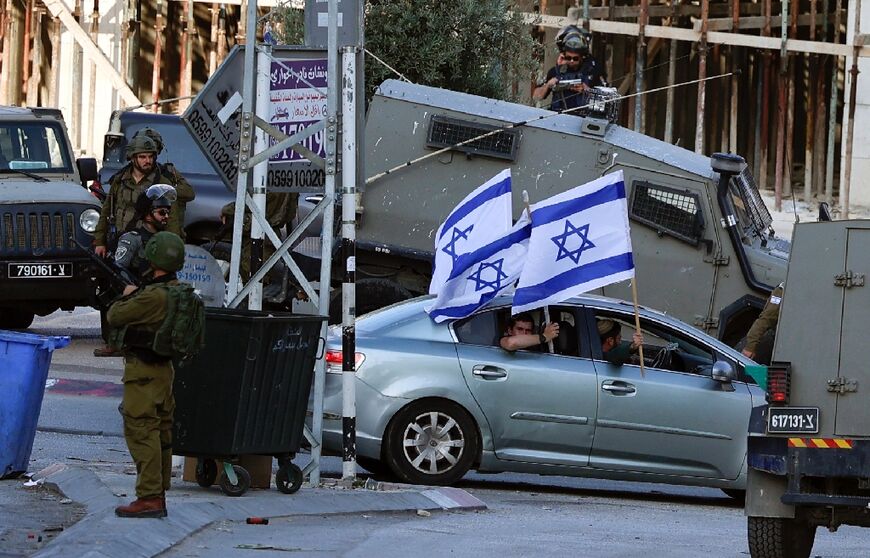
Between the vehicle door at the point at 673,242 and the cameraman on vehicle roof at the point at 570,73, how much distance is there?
5.70 feet

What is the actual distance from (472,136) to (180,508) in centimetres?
722

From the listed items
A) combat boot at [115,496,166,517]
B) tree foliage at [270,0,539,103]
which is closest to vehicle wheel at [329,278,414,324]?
tree foliage at [270,0,539,103]

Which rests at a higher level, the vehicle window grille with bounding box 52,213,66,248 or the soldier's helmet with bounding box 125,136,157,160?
the soldier's helmet with bounding box 125,136,157,160

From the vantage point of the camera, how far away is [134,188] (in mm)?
13859

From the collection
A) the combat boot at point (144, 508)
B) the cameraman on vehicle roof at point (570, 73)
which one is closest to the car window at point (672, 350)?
the combat boot at point (144, 508)

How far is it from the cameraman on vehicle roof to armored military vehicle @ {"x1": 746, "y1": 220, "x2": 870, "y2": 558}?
27.8ft

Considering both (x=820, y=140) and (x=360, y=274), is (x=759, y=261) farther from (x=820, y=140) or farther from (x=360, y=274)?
(x=820, y=140)

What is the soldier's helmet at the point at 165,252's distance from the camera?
9188mm

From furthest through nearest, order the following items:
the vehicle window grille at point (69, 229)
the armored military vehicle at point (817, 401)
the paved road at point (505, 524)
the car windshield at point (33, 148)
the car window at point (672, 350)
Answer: the car windshield at point (33, 148), the vehicle window grille at point (69, 229), the car window at point (672, 350), the paved road at point (505, 524), the armored military vehicle at point (817, 401)

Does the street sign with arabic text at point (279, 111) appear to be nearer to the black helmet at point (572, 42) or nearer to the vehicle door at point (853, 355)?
the vehicle door at point (853, 355)

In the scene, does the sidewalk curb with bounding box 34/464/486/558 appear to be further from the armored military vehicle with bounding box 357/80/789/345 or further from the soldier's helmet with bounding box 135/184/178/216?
the armored military vehicle with bounding box 357/80/789/345

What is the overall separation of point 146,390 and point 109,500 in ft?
2.72

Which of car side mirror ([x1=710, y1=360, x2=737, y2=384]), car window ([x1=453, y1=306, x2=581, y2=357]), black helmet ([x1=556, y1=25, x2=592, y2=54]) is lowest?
car side mirror ([x1=710, y1=360, x2=737, y2=384])

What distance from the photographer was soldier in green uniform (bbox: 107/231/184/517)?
912 centimetres
